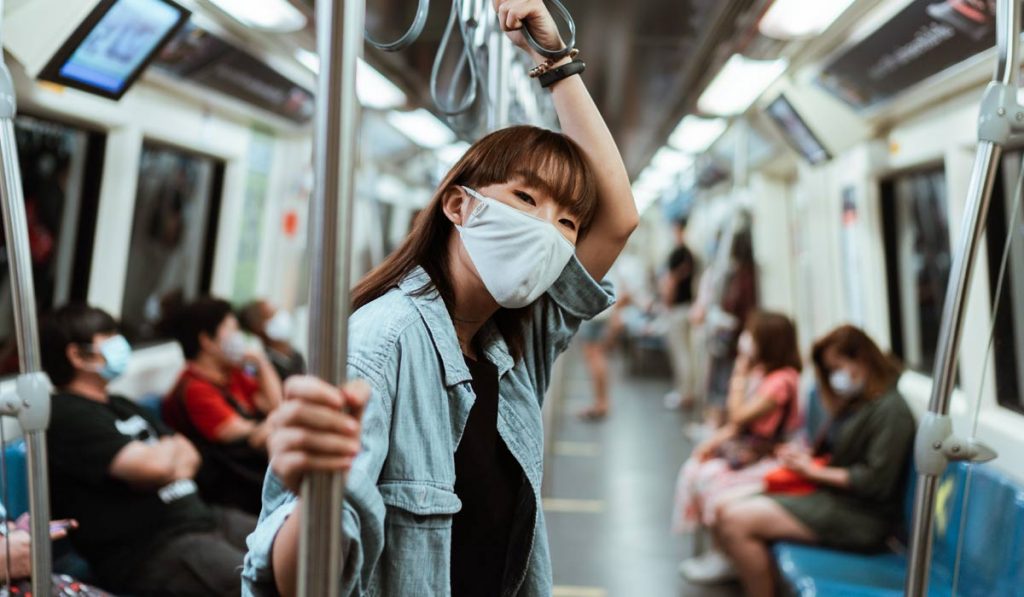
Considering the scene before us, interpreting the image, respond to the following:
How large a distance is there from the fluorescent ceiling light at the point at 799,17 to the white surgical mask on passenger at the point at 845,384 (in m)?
1.54

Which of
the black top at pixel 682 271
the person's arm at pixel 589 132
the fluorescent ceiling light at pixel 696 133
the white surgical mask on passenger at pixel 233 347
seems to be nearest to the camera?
the person's arm at pixel 589 132

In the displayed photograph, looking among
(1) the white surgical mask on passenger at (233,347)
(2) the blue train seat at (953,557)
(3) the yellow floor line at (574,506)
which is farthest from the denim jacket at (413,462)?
(3) the yellow floor line at (574,506)

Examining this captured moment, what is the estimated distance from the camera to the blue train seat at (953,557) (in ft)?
8.27

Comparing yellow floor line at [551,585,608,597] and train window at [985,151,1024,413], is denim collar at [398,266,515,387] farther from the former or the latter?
yellow floor line at [551,585,608,597]

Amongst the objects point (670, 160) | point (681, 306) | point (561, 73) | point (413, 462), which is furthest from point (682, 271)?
point (413, 462)

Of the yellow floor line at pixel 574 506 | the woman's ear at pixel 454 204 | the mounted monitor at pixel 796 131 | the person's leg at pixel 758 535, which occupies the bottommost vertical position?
the yellow floor line at pixel 574 506

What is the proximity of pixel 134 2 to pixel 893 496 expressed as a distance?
347cm

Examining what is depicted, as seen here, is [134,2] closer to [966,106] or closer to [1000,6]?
[1000,6]

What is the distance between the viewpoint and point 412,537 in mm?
1140

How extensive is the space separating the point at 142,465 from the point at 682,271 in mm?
7025

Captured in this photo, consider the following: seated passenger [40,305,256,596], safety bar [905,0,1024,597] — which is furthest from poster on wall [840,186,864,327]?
seated passenger [40,305,256,596]

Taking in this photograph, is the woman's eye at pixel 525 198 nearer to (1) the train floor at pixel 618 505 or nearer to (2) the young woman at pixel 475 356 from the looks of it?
(2) the young woman at pixel 475 356

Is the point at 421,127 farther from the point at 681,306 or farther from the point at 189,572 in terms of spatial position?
the point at 681,306

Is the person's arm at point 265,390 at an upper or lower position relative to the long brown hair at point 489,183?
lower
